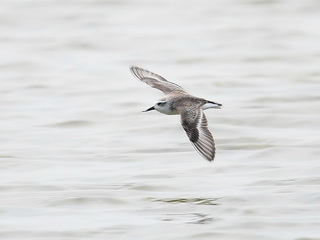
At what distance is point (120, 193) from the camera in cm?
1031

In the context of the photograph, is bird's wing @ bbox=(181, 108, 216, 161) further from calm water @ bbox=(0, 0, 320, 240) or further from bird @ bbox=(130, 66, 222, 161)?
calm water @ bbox=(0, 0, 320, 240)

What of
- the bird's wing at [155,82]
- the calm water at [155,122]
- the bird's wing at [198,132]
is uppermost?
the bird's wing at [155,82]

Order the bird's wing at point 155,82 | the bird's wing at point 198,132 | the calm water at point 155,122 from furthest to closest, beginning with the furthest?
the bird's wing at point 155,82
the bird's wing at point 198,132
the calm water at point 155,122

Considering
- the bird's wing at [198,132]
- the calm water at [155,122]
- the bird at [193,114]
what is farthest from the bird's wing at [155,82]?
the bird's wing at [198,132]

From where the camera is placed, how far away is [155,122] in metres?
13.6

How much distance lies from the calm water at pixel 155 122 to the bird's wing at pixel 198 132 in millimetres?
471

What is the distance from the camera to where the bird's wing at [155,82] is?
11.1 m

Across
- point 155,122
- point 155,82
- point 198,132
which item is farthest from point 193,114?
point 155,122

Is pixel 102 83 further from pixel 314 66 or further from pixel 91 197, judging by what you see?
pixel 91 197

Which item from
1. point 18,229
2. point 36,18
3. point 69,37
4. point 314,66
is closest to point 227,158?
point 18,229

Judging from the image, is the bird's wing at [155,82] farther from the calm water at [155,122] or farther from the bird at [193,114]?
the calm water at [155,122]

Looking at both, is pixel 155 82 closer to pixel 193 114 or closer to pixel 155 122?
pixel 193 114

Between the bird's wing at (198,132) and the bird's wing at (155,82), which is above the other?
the bird's wing at (155,82)

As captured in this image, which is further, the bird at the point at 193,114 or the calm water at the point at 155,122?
the bird at the point at 193,114
